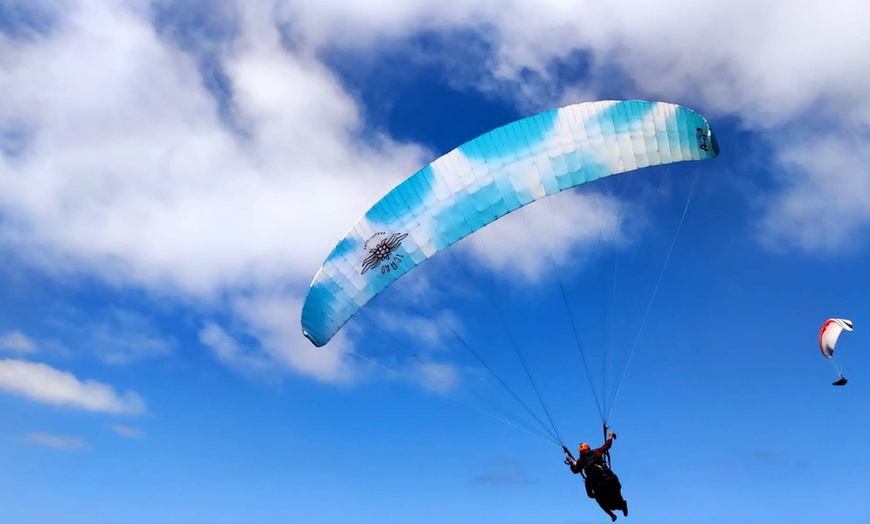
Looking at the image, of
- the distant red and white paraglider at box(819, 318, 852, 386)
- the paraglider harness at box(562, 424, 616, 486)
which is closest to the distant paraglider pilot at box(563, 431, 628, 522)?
the paraglider harness at box(562, 424, 616, 486)

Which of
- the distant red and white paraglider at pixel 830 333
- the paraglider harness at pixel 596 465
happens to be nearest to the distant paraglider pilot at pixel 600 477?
the paraglider harness at pixel 596 465

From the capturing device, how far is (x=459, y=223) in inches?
770

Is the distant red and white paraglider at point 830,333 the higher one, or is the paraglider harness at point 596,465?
the distant red and white paraglider at point 830,333

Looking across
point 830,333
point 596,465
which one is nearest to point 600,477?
point 596,465

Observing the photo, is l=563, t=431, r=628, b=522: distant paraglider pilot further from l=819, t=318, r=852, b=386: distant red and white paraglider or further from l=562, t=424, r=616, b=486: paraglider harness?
l=819, t=318, r=852, b=386: distant red and white paraglider

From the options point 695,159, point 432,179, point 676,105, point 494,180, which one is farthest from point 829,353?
point 432,179

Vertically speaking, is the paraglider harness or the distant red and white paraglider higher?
the distant red and white paraglider

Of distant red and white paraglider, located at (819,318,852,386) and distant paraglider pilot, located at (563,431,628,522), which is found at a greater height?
distant red and white paraglider, located at (819,318,852,386)

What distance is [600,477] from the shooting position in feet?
60.4

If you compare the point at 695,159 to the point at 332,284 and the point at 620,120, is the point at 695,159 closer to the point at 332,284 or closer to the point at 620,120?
the point at 620,120

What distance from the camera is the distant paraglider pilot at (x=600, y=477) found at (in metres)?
18.4

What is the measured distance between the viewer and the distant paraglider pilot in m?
18.4

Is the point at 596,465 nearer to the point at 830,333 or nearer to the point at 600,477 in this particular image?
the point at 600,477

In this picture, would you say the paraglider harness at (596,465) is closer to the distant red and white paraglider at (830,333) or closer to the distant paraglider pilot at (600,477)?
the distant paraglider pilot at (600,477)
